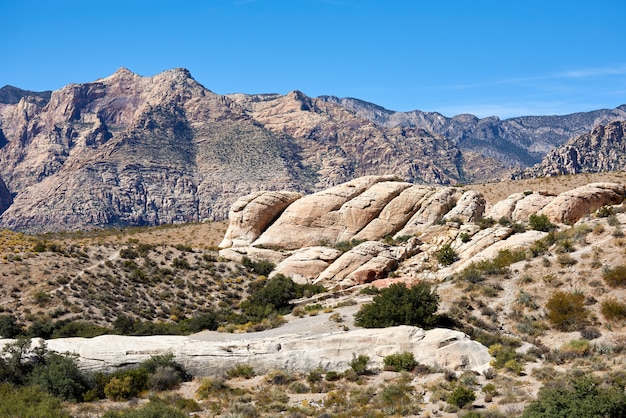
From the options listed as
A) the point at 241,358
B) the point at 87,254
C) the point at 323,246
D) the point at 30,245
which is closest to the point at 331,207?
the point at 323,246

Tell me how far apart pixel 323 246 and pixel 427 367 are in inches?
1036

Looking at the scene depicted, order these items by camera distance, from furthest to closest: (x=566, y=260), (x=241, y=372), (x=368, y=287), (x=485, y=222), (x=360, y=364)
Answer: (x=485, y=222) < (x=368, y=287) < (x=566, y=260) < (x=241, y=372) < (x=360, y=364)

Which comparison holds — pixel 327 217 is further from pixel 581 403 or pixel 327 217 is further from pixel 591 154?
pixel 591 154

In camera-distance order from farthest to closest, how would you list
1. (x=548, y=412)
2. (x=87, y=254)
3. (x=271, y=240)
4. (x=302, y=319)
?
(x=271, y=240), (x=87, y=254), (x=302, y=319), (x=548, y=412)

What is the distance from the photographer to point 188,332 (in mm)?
33312

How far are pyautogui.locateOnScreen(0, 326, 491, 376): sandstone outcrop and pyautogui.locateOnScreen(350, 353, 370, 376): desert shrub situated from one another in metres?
0.45

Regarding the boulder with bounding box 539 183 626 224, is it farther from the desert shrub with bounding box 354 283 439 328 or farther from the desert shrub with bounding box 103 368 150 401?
the desert shrub with bounding box 103 368 150 401

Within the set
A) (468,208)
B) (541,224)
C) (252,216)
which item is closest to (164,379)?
(541,224)

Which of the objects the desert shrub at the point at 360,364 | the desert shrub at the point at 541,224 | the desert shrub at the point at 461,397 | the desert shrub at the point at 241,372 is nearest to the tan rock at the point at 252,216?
the desert shrub at the point at 541,224

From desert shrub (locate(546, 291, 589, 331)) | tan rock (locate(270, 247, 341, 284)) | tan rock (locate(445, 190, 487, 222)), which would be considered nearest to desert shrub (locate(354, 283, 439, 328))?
desert shrub (locate(546, 291, 589, 331))

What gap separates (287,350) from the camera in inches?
976

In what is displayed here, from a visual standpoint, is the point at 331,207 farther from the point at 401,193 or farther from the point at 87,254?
the point at 87,254

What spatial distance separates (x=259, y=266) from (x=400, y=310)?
2380cm

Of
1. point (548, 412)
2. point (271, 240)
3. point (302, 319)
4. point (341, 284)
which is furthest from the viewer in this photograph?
point (271, 240)
